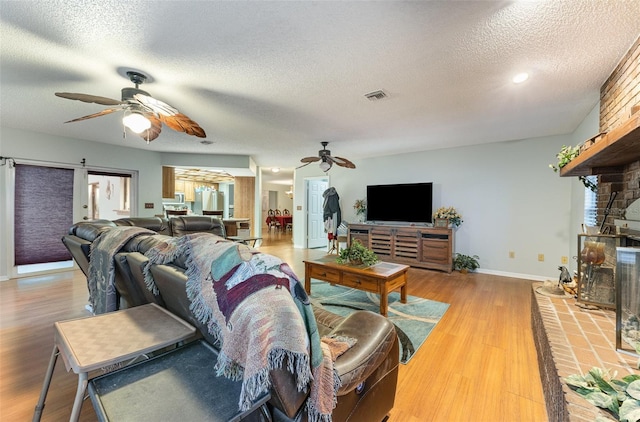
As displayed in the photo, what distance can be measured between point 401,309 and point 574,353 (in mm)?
1680

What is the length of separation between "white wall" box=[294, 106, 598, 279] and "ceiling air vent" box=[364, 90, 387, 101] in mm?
2756

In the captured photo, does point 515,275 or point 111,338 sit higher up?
point 111,338

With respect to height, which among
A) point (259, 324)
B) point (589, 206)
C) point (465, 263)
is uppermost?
point (589, 206)

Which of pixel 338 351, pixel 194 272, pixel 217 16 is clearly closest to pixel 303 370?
pixel 338 351

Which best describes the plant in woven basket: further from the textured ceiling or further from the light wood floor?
the textured ceiling

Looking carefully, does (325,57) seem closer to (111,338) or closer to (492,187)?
(111,338)

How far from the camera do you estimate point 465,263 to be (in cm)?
462

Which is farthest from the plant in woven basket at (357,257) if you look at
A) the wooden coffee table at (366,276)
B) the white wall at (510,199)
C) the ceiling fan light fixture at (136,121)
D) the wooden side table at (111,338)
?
the white wall at (510,199)

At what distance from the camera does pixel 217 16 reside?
1.55 m

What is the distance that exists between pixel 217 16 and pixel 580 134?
446 centimetres

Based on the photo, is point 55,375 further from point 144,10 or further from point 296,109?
point 296,109

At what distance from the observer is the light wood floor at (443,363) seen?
1.55 metres

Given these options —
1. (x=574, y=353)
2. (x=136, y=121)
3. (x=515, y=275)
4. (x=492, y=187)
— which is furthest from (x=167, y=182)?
(x=515, y=275)

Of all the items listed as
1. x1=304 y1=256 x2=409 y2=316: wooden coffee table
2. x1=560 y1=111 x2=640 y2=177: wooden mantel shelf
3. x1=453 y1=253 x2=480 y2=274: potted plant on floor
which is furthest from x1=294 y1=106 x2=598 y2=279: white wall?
x1=304 y1=256 x2=409 y2=316: wooden coffee table
